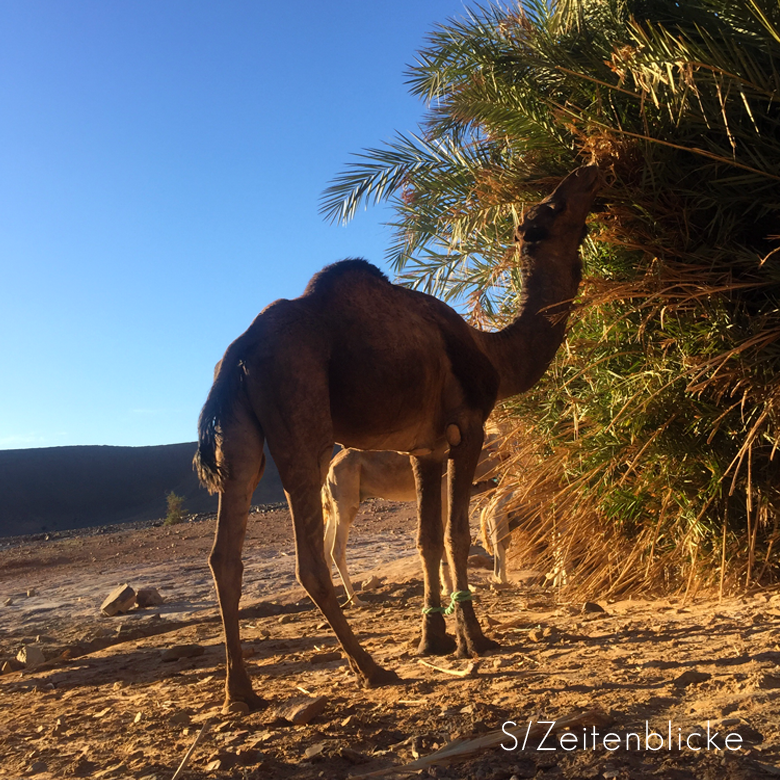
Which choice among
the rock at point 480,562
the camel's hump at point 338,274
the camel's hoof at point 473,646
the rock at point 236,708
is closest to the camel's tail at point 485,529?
the rock at point 480,562

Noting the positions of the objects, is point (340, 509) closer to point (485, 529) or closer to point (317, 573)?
point (485, 529)

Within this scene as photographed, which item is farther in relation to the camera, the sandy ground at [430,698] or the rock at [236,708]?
the rock at [236,708]

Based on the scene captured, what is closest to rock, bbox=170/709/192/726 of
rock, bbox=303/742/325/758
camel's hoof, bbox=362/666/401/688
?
camel's hoof, bbox=362/666/401/688

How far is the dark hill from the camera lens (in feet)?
162

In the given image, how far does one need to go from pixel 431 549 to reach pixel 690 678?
196cm

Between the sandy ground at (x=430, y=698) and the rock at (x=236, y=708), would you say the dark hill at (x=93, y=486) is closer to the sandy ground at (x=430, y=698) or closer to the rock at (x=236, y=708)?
the sandy ground at (x=430, y=698)

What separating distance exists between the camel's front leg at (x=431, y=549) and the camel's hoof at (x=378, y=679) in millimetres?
878

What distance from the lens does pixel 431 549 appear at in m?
4.80

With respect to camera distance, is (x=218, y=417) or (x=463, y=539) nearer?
(x=218, y=417)

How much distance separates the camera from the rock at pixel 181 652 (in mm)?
5535

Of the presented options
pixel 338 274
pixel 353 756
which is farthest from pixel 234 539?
pixel 338 274

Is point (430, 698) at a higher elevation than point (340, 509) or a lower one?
lower

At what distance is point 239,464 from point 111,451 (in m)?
70.2

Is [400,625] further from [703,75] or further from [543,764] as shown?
[703,75]
